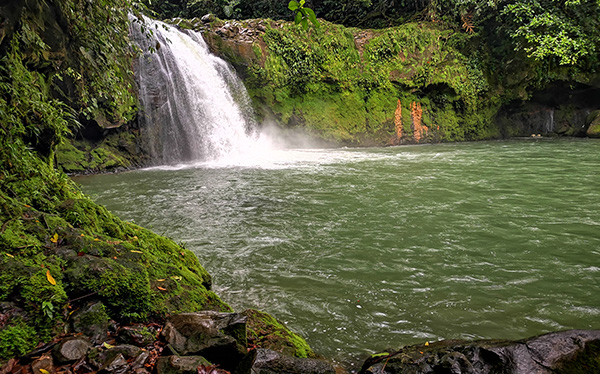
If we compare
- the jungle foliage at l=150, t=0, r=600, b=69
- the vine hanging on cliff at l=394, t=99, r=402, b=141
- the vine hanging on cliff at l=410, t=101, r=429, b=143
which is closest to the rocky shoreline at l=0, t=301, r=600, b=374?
the jungle foliage at l=150, t=0, r=600, b=69

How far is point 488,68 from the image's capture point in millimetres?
18141

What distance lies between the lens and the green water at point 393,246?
9.64 ft

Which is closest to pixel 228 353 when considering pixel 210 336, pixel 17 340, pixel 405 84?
pixel 210 336

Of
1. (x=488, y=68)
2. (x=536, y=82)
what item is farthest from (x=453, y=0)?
(x=536, y=82)

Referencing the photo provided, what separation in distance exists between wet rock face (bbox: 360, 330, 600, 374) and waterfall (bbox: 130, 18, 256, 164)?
441 inches

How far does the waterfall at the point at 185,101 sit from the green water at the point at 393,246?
13.6ft

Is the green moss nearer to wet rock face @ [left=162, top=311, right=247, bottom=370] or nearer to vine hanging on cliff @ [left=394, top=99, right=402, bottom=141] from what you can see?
wet rock face @ [left=162, top=311, right=247, bottom=370]

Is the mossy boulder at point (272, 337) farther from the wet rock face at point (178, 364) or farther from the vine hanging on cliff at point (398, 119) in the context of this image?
the vine hanging on cliff at point (398, 119)

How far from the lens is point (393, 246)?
175 inches

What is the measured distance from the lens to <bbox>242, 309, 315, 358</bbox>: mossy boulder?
87.1 inches

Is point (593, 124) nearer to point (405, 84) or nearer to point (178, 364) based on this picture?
point (405, 84)

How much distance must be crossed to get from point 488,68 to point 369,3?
682cm

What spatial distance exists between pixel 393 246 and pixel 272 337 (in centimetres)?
250

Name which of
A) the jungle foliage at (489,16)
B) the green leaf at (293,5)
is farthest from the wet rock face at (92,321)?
the jungle foliage at (489,16)
